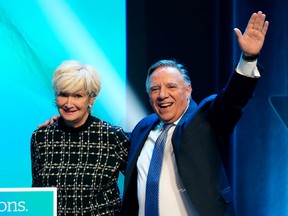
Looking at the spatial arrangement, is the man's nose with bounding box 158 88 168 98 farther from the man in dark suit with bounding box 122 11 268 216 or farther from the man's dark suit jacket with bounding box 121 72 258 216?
the man's dark suit jacket with bounding box 121 72 258 216

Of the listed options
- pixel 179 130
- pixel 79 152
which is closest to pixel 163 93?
pixel 179 130

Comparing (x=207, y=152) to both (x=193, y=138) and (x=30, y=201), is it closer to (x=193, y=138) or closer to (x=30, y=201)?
(x=193, y=138)

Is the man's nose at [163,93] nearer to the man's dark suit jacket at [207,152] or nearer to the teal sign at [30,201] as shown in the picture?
the man's dark suit jacket at [207,152]

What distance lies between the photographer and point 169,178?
1694 mm

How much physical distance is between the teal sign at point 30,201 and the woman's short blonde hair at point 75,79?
0.49 meters

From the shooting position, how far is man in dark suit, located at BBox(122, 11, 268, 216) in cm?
153

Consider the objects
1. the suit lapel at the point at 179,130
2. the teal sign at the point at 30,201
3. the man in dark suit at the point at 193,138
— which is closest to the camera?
the teal sign at the point at 30,201

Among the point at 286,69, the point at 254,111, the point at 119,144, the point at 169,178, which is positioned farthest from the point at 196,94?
the point at 169,178

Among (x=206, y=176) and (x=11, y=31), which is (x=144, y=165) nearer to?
(x=206, y=176)

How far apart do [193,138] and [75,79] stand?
1.62ft

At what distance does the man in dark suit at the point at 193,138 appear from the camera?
1.53m

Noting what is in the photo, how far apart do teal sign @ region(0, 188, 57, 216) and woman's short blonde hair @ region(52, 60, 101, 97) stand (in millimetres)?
487

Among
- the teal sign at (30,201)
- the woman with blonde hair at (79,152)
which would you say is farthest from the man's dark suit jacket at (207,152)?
the teal sign at (30,201)

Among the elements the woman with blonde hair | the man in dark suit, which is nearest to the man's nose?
the man in dark suit
